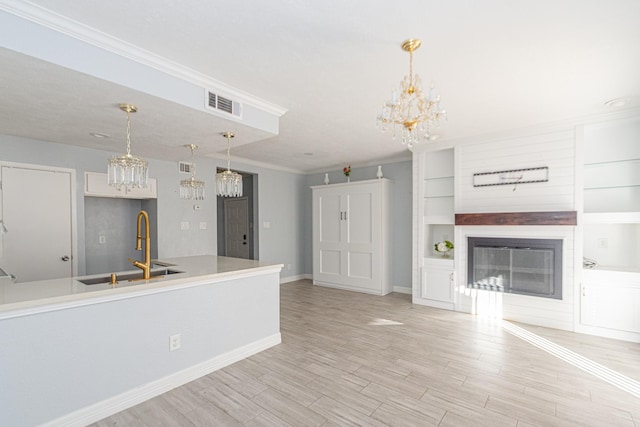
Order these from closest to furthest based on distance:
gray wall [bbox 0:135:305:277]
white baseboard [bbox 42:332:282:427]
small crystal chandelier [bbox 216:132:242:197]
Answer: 1. white baseboard [bbox 42:332:282:427]
2. small crystal chandelier [bbox 216:132:242:197]
3. gray wall [bbox 0:135:305:277]

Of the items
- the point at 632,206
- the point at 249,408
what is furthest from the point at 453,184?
the point at 249,408

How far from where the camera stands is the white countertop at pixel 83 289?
6.14 ft

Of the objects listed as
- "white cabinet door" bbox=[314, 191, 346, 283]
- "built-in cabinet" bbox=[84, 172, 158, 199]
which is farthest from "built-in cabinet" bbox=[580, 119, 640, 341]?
"built-in cabinet" bbox=[84, 172, 158, 199]

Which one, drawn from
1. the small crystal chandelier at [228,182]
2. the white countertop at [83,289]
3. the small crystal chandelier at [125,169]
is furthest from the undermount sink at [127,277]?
the small crystal chandelier at [228,182]

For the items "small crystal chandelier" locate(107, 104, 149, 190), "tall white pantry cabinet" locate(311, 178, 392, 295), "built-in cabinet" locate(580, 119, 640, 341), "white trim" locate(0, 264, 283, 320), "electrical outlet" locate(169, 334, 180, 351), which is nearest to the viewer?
"white trim" locate(0, 264, 283, 320)

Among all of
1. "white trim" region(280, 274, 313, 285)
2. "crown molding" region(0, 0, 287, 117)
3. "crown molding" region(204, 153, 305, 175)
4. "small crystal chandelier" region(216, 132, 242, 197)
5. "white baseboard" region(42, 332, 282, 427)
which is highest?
"crown molding" region(0, 0, 287, 117)

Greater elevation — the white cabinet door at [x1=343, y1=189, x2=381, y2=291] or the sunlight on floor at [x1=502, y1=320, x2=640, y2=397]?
the white cabinet door at [x1=343, y1=189, x2=381, y2=291]

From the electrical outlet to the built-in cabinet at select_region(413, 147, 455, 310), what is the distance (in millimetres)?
3606

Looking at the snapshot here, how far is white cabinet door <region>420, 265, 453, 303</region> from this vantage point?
15.0 feet

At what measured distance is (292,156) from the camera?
5.51 m

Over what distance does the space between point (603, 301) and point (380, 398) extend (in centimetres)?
304

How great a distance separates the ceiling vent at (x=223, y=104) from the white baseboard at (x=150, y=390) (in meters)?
2.26

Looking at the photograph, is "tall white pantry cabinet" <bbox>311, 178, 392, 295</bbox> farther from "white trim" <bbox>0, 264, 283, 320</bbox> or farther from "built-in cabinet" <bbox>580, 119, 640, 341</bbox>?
"white trim" <bbox>0, 264, 283, 320</bbox>

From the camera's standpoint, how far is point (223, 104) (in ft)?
8.99
